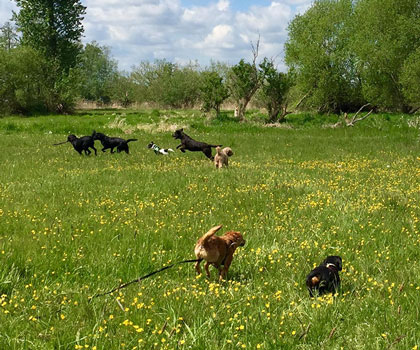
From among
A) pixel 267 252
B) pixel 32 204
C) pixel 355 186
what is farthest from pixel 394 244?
pixel 32 204

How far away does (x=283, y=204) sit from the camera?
877cm

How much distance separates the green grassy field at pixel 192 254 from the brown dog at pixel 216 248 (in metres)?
0.23

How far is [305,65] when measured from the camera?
47344 millimetres

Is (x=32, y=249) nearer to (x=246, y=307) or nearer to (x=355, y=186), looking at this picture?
(x=246, y=307)

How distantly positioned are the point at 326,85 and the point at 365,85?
4163 mm

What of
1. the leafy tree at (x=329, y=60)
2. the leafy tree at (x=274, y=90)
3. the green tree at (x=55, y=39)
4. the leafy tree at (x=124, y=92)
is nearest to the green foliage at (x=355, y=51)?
the leafy tree at (x=329, y=60)

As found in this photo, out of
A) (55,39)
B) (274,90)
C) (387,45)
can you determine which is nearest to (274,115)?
(274,90)

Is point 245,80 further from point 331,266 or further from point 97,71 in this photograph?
point 97,71

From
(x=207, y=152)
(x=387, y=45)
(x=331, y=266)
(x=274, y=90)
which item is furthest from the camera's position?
(x=387, y=45)

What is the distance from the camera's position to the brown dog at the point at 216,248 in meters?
4.36

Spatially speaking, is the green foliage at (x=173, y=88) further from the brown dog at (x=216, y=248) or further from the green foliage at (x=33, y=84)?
the brown dog at (x=216, y=248)

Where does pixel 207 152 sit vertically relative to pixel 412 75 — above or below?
below

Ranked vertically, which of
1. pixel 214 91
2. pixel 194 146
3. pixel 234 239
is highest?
pixel 214 91

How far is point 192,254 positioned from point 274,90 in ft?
91.8
